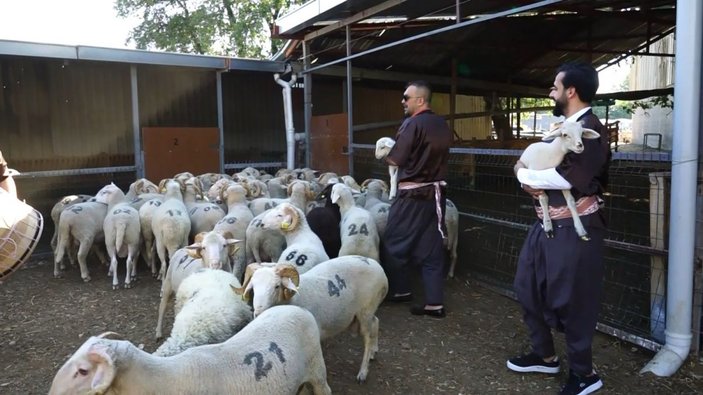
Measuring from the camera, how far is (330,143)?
32.1 ft

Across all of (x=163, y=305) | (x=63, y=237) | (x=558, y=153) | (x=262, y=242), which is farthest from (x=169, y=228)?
(x=558, y=153)

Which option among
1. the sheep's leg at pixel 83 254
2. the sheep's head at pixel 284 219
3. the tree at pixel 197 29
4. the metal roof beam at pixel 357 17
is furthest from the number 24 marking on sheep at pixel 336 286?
the tree at pixel 197 29

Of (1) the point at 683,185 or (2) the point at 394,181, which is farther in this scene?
(2) the point at 394,181

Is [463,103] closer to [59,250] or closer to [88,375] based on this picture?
[59,250]

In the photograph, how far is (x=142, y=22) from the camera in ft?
87.1

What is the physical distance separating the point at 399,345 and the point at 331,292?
118 centimetres

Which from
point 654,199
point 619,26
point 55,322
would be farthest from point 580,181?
point 619,26

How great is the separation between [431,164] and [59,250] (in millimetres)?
4859

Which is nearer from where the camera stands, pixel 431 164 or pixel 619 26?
pixel 431 164

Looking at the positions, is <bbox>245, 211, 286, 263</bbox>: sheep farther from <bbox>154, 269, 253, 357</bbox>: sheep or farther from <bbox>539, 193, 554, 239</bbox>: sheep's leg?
<bbox>539, 193, 554, 239</bbox>: sheep's leg

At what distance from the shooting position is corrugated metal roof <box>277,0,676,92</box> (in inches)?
337

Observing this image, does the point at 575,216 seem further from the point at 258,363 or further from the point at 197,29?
the point at 197,29

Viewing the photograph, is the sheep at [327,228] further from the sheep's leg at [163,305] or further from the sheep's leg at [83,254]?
the sheep's leg at [83,254]

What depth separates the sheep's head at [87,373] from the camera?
2168 millimetres
